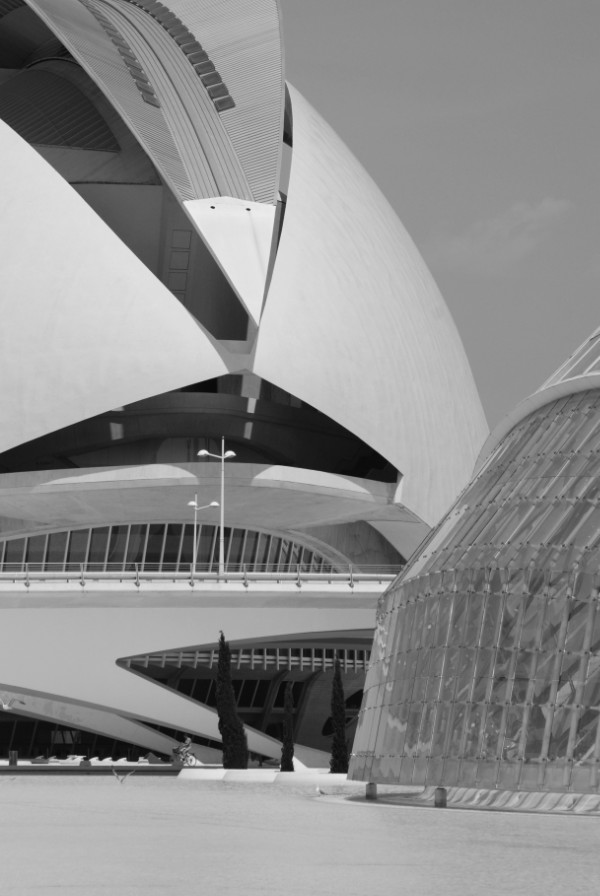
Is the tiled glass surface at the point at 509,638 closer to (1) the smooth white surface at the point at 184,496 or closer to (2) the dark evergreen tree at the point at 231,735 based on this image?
(2) the dark evergreen tree at the point at 231,735

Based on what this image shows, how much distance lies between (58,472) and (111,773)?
39.0 feet

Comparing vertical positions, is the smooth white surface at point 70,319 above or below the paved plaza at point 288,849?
above

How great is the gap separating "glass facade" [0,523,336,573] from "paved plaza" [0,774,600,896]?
29.0 m

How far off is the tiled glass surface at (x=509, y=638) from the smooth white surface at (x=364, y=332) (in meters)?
24.6

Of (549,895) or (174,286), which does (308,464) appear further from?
(549,895)

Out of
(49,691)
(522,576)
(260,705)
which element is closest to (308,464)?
(260,705)

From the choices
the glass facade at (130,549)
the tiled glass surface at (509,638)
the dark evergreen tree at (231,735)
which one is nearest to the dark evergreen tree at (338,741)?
the dark evergreen tree at (231,735)

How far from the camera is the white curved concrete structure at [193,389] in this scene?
135ft

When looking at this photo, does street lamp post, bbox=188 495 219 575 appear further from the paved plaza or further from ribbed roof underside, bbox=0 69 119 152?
the paved plaza

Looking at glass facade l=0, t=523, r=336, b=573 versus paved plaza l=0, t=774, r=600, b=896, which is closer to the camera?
paved plaza l=0, t=774, r=600, b=896

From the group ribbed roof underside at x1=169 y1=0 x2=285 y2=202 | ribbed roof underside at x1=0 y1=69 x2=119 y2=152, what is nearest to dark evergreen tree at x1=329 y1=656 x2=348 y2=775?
ribbed roof underside at x1=169 y1=0 x2=285 y2=202

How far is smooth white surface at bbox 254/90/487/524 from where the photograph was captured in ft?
156

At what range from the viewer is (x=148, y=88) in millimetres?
50500

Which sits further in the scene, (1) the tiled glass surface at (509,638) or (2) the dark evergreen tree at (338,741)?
(2) the dark evergreen tree at (338,741)
